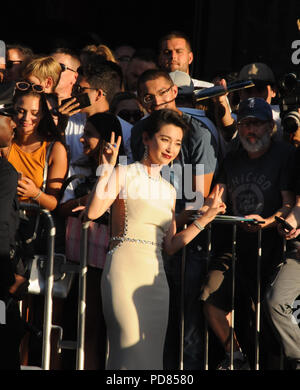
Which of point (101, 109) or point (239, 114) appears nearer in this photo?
point (239, 114)

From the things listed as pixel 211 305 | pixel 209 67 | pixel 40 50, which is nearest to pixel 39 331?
pixel 211 305

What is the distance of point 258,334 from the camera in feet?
21.1

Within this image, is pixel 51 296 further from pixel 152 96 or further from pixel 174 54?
pixel 174 54

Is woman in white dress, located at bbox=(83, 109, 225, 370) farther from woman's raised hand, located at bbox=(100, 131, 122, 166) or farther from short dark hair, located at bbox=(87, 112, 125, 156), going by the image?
short dark hair, located at bbox=(87, 112, 125, 156)

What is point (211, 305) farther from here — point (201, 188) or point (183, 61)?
point (183, 61)

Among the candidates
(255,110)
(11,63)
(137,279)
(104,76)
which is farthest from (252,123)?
(11,63)

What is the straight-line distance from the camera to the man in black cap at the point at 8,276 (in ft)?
17.8

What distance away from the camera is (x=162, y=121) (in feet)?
20.5

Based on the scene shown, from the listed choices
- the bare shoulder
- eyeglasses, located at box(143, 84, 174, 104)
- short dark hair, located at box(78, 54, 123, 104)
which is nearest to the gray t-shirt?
eyeglasses, located at box(143, 84, 174, 104)

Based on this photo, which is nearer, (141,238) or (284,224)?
(141,238)

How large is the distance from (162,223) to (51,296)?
0.98m

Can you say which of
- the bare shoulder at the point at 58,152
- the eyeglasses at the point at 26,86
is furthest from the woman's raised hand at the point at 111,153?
the eyeglasses at the point at 26,86

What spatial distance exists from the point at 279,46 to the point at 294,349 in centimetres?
499

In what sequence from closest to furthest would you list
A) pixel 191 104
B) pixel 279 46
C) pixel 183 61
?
pixel 191 104
pixel 183 61
pixel 279 46
